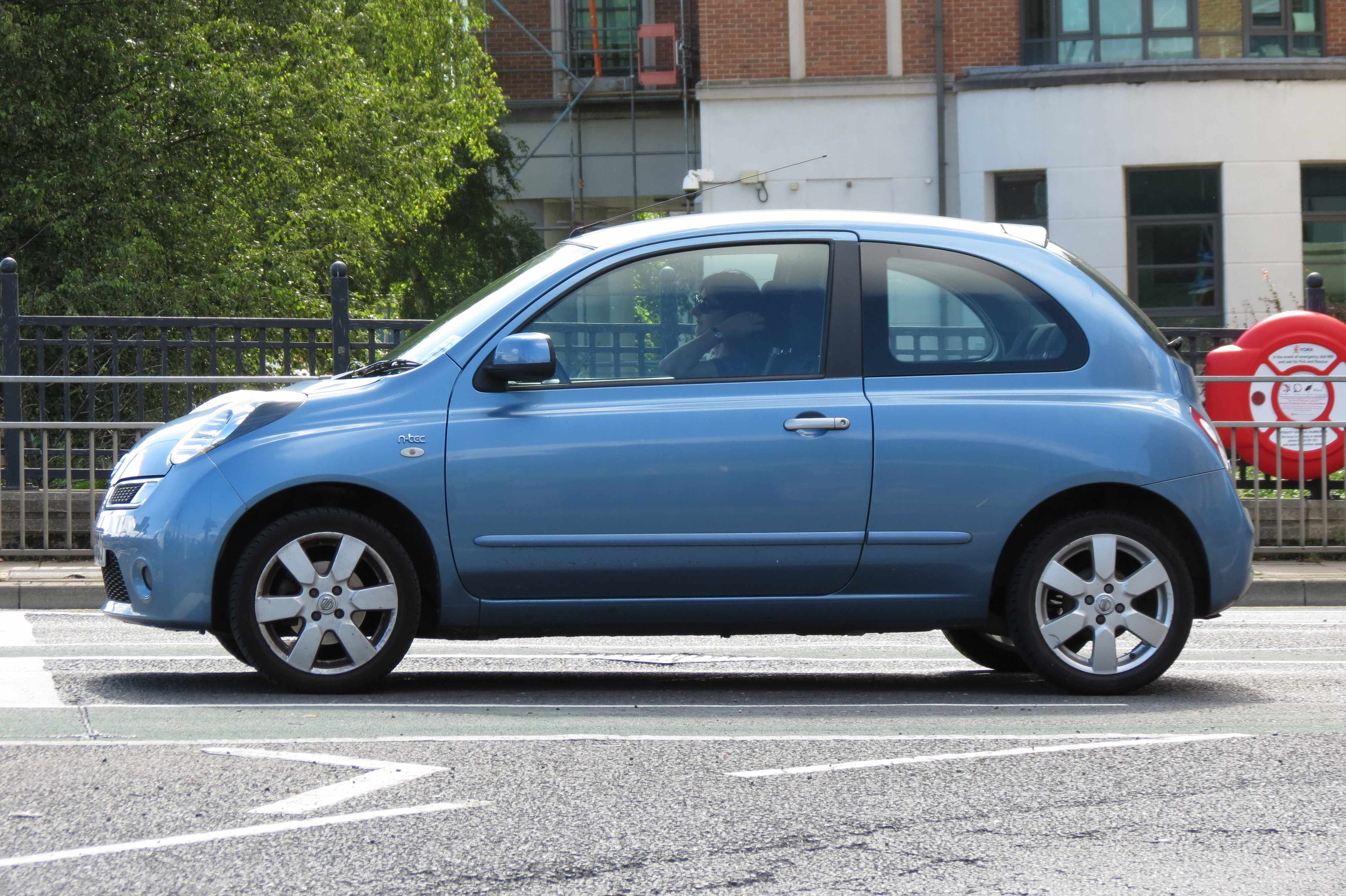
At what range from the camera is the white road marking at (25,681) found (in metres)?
6.33

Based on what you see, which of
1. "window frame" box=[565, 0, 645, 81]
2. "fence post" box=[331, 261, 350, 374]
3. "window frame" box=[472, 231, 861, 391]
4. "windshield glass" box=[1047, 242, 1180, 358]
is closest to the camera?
A: "window frame" box=[472, 231, 861, 391]

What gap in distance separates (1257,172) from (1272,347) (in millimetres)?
13726

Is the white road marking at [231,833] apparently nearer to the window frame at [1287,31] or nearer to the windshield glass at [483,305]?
the windshield glass at [483,305]

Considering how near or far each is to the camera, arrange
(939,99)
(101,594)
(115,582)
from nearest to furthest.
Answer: (115,582)
(101,594)
(939,99)

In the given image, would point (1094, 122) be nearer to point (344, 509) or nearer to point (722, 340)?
point (722, 340)

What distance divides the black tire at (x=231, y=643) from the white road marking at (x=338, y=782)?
864 millimetres

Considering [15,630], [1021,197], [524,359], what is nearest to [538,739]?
[524,359]

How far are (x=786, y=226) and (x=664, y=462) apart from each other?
103 centimetres

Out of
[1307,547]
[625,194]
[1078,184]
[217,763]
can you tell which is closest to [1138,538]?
[217,763]

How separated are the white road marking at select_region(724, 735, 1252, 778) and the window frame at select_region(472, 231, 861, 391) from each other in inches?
60.3

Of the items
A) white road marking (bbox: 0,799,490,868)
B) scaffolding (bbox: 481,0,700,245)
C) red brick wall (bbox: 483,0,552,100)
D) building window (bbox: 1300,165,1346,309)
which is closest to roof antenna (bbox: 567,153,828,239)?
white road marking (bbox: 0,799,490,868)

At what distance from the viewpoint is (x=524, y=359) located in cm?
612

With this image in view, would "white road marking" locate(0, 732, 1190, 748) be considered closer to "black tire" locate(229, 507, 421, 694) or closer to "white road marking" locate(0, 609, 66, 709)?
"black tire" locate(229, 507, 421, 694)

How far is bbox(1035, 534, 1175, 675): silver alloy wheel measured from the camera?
636cm
